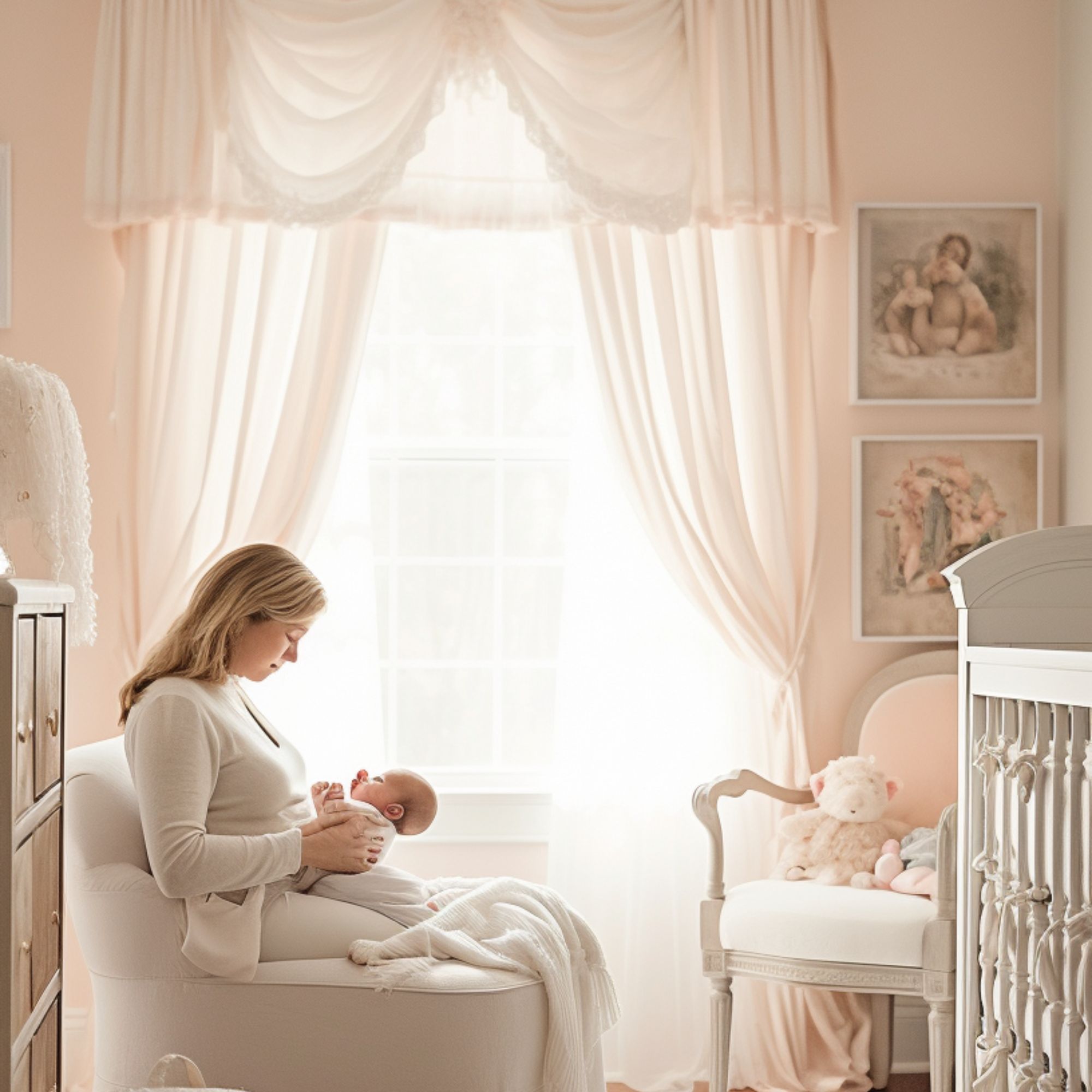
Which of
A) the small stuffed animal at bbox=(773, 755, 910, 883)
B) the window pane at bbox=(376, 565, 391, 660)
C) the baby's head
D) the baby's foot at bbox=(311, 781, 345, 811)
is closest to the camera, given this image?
the baby's foot at bbox=(311, 781, 345, 811)

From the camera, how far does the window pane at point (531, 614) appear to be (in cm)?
350

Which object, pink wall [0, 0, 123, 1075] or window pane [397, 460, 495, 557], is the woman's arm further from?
window pane [397, 460, 495, 557]

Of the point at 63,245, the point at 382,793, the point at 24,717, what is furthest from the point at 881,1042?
the point at 63,245

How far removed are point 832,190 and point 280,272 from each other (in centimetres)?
154

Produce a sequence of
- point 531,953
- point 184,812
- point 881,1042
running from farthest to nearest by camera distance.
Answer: point 881,1042, point 531,953, point 184,812

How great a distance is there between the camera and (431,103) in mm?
3217

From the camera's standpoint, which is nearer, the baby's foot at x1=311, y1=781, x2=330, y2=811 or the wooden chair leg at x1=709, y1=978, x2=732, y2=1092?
the baby's foot at x1=311, y1=781, x2=330, y2=811

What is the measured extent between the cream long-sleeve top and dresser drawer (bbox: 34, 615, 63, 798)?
0.21m

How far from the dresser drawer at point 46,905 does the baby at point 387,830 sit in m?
0.53

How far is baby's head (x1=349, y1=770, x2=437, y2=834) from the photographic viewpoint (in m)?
2.58

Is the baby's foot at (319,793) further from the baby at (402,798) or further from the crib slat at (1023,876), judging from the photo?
the crib slat at (1023,876)

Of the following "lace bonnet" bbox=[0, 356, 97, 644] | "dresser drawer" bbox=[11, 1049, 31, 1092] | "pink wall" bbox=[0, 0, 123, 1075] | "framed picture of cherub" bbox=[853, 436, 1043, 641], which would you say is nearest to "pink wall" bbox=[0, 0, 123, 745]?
"pink wall" bbox=[0, 0, 123, 1075]

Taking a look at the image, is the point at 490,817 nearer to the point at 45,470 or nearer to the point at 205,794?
the point at 205,794

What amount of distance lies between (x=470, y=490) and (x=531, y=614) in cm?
40
